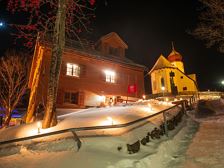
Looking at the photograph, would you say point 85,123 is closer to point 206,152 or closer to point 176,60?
point 206,152

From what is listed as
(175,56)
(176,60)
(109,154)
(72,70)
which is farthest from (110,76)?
(175,56)

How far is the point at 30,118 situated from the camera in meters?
13.6

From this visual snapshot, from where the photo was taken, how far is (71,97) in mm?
16891

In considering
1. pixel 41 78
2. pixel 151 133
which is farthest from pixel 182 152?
pixel 41 78

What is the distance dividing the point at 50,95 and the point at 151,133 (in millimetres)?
4811

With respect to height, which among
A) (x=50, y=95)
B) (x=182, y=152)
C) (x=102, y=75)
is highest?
(x=102, y=75)

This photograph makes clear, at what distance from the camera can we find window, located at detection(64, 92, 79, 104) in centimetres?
1657

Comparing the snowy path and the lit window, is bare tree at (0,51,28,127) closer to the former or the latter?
the lit window

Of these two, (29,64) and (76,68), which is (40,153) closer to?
(76,68)

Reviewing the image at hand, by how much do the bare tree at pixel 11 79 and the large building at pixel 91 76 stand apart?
198 cm

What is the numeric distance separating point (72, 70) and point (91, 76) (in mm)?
2206

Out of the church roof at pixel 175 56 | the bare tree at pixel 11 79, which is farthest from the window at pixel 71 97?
the church roof at pixel 175 56

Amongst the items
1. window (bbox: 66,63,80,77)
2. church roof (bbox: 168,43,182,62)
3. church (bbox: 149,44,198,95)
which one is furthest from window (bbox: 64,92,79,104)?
church roof (bbox: 168,43,182,62)

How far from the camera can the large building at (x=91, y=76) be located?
1588 centimetres
